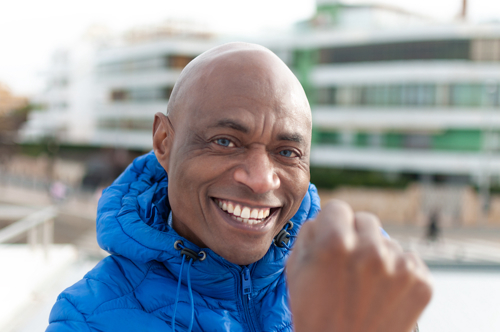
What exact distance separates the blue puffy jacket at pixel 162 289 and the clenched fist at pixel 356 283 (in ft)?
1.82

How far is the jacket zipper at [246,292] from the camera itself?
53.7 inches

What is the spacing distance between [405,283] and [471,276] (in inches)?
151

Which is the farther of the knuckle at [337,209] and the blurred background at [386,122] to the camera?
the blurred background at [386,122]

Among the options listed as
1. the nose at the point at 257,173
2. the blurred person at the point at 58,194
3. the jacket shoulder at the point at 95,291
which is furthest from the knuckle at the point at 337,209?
the blurred person at the point at 58,194

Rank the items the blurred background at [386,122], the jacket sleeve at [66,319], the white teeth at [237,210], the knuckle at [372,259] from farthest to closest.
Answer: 1. the blurred background at [386,122]
2. the white teeth at [237,210]
3. the jacket sleeve at [66,319]
4. the knuckle at [372,259]

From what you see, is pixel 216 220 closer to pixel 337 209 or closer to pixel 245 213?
pixel 245 213

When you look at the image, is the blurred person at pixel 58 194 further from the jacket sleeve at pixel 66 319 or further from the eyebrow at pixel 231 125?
the eyebrow at pixel 231 125

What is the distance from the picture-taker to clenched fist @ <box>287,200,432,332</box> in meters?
0.76

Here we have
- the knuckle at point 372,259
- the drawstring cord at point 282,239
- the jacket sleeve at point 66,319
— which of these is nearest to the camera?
the knuckle at point 372,259

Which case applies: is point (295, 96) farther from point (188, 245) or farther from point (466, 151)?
point (466, 151)

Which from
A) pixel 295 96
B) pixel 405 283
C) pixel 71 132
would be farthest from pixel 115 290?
pixel 71 132

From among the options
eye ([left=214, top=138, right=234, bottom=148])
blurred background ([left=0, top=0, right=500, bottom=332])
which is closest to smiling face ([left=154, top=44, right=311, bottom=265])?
eye ([left=214, top=138, right=234, bottom=148])

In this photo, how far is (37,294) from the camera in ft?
12.5

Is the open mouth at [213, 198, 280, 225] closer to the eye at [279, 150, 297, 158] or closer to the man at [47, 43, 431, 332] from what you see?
the man at [47, 43, 431, 332]
